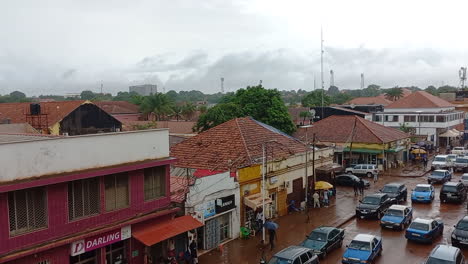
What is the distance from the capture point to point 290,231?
2478cm

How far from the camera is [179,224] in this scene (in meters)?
19.4

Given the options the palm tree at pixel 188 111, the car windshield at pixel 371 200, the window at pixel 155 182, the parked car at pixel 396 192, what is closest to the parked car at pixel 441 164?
the parked car at pixel 396 192

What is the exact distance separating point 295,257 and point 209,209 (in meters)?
6.09

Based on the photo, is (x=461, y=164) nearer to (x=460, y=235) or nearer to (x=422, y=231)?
(x=460, y=235)

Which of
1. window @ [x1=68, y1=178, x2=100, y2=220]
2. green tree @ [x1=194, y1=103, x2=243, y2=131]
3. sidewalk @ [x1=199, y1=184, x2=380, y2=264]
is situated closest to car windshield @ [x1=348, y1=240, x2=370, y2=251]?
sidewalk @ [x1=199, y1=184, x2=380, y2=264]

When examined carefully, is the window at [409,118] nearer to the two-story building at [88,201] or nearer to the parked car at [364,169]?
the parked car at [364,169]

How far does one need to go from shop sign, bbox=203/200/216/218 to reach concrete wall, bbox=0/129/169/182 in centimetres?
364

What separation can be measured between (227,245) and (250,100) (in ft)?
95.4

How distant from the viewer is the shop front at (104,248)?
16.2 metres

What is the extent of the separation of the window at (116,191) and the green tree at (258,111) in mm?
29486

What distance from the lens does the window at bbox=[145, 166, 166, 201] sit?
19203 mm

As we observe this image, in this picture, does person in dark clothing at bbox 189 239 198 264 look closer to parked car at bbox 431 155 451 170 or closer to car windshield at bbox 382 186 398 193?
car windshield at bbox 382 186 398 193

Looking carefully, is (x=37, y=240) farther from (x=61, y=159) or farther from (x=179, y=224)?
(x=179, y=224)

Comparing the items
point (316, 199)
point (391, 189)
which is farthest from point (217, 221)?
point (391, 189)
